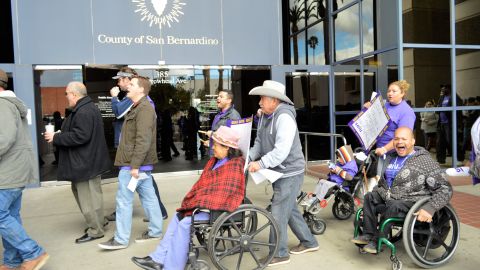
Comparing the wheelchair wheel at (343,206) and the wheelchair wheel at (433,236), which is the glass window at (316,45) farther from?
the wheelchair wheel at (433,236)

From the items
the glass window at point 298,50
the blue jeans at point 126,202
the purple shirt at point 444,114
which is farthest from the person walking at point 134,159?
the glass window at point 298,50

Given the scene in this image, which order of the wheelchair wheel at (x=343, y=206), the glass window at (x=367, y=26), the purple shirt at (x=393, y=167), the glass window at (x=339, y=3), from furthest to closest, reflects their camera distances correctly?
1. the glass window at (x=339, y=3)
2. the glass window at (x=367, y=26)
3. the wheelchair wheel at (x=343, y=206)
4. the purple shirt at (x=393, y=167)

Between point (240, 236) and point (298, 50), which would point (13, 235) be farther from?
point (298, 50)

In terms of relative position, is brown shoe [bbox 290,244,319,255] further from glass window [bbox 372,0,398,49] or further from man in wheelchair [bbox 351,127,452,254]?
glass window [bbox 372,0,398,49]

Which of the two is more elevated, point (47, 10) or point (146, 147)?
point (47, 10)

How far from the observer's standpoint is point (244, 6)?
8.77m

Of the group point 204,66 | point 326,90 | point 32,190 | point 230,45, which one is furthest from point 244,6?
point 32,190

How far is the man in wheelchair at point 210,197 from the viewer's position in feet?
10.6

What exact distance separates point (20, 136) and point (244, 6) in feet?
20.8

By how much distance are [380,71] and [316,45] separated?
249 centimetres

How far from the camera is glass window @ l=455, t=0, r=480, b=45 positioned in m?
7.84

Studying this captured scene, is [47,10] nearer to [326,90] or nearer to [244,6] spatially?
[244,6]

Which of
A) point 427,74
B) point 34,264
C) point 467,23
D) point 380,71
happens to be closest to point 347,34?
point 380,71

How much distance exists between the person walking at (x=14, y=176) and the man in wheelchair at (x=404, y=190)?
2761 mm
